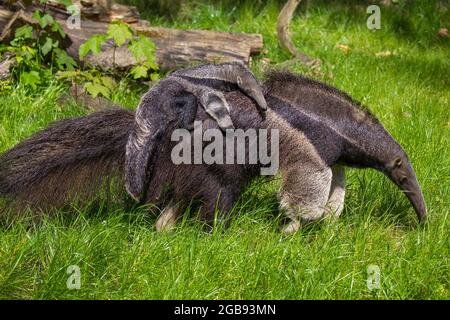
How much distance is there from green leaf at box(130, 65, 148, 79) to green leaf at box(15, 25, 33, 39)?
104 centimetres

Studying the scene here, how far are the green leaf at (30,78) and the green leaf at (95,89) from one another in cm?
48

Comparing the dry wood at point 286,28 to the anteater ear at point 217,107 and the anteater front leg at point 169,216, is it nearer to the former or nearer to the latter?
the anteater ear at point 217,107

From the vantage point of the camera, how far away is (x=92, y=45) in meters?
7.24

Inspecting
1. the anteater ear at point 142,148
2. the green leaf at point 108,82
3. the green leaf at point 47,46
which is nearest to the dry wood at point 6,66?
the green leaf at point 47,46

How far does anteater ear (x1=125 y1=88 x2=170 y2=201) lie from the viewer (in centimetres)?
507

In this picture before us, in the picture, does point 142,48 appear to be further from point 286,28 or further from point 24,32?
point 286,28

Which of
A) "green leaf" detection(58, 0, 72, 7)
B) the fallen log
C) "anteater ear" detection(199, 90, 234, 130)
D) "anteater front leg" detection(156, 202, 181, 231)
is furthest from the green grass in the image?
"green leaf" detection(58, 0, 72, 7)

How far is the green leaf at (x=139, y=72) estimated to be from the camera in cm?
742

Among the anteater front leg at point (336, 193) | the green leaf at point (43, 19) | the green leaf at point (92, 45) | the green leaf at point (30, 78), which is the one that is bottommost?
the anteater front leg at point (336, 193)

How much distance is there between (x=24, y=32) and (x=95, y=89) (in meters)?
0.95

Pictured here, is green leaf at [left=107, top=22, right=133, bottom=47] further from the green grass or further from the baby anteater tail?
the baby anteater tail

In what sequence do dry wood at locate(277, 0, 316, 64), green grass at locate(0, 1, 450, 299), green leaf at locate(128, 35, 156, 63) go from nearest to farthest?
green grass at locate(0, 1, 450, 299) → green leaf at locate(128, 35, 156, 63) → dry wood at locate(277, 0, 316, 64)

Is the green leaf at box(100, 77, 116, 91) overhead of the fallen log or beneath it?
beneath

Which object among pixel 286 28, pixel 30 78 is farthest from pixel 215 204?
pixel 286 28
